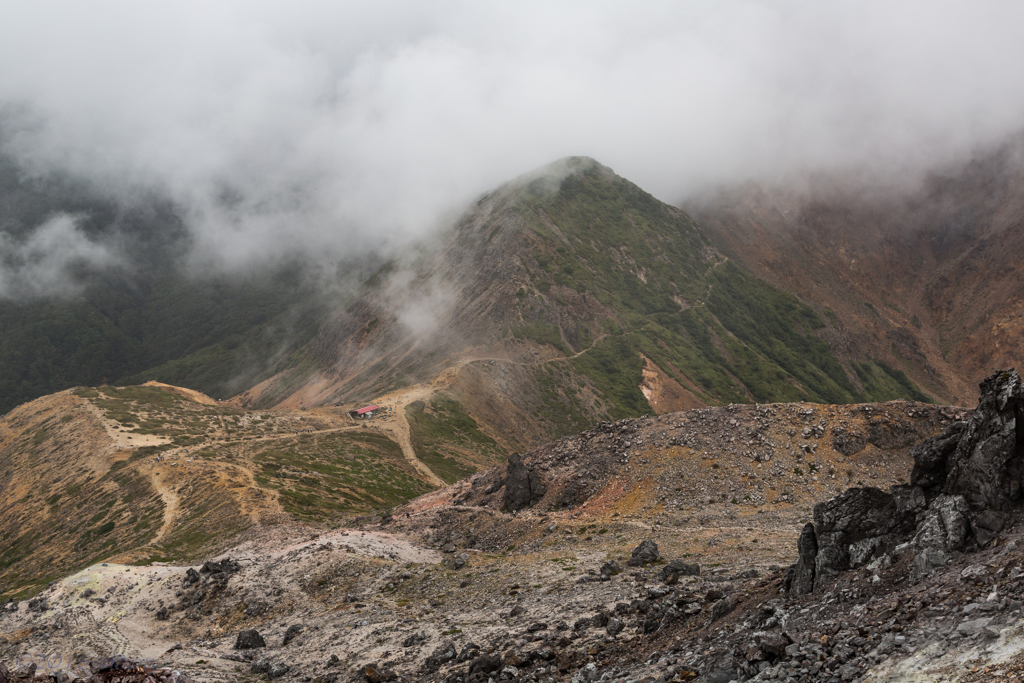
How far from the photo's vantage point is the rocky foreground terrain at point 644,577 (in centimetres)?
1783

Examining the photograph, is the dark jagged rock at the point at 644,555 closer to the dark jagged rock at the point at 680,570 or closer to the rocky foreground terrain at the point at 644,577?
the rocky foreground terrain at the point at 644,577

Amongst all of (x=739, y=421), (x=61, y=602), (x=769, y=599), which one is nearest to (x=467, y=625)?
(x=769, y=599)

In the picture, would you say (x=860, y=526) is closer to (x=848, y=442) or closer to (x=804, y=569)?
(x=804, y=569)

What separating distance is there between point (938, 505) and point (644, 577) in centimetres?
1786

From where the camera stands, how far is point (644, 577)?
35.6 metres

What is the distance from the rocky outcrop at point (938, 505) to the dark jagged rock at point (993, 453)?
3 cm

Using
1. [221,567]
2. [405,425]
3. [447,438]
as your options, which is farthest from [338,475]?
[221,567]

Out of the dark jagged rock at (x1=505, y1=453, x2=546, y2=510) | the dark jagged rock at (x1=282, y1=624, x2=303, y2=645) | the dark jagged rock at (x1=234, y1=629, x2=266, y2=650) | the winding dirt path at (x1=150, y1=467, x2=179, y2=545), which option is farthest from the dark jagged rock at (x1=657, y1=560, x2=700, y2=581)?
the winding dirt path at (x1=150, y1=467, x2=179, y2=545)

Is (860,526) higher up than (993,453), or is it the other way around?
(993,453)

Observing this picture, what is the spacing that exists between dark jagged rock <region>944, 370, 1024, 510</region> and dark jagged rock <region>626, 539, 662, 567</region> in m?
20.0

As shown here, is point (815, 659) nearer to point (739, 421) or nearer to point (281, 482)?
point (739, 421)

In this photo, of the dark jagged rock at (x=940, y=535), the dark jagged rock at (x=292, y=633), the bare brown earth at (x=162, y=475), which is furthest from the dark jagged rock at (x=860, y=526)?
the bare brown earth at (x=162, y=475)

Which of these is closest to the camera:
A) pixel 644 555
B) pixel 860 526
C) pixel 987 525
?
pixel 987 525

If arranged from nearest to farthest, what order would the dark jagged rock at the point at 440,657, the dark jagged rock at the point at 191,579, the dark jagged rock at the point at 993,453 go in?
the dark jagged rock at the point at 993,453, the dark jagged rock at the point at 440,657, the dark jagged rock at the point at 191,579
